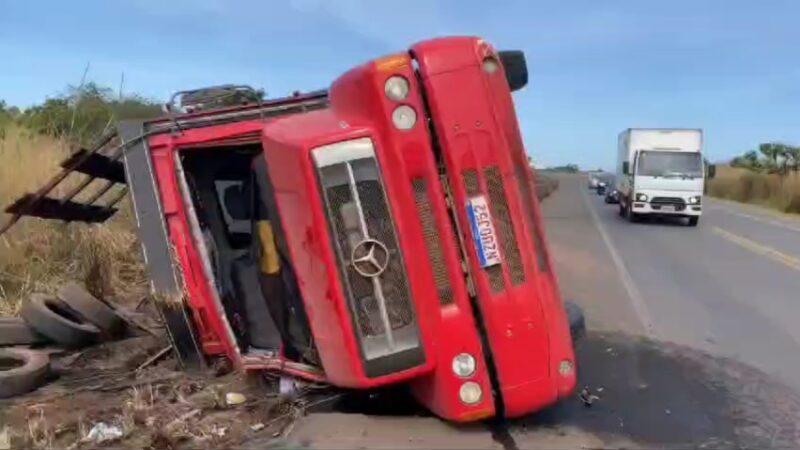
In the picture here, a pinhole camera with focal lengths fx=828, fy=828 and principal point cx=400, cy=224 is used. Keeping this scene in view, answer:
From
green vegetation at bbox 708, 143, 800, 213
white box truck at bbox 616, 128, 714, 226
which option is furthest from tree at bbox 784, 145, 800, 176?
white box truck at bbox 616, 128, 714, 226

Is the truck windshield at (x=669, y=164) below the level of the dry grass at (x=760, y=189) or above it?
above

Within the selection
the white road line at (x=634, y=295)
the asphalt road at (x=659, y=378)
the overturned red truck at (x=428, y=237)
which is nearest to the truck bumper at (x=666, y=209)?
the white road line at (x=634, y=295)

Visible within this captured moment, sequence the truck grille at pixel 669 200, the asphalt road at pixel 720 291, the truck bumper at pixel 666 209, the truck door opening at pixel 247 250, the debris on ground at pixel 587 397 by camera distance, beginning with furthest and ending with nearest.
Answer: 1. the truck grille at pixel 669 200
2. the truck bumper at pixel 666 209
3. the asphalt road at pixel 720 291
4. the debris on ground at pixel 587 397
5. the truck door opening at pixel 247 250

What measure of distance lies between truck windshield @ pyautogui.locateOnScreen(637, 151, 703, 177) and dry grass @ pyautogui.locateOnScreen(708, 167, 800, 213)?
868 inches

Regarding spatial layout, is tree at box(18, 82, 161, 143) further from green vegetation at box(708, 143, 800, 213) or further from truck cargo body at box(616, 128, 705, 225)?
green vegetation at box(708, 143, 800, 213)

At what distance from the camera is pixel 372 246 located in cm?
403

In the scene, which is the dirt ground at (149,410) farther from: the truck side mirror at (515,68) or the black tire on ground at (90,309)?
the truck side mirror at (515,68)

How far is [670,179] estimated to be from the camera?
24.9m

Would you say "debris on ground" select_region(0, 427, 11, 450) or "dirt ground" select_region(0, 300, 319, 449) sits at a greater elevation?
"debris on ground" select_region(0, 427, 11, 450)

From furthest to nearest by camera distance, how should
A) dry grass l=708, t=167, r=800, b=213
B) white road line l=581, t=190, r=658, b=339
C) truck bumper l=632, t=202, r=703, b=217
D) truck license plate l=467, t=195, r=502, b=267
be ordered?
dry grass l=708, t=167, r=800, b=213 < truck bumper l=632, t=202, r=703, b=217 < white road line l=581, t=190, r=658, b=339 < truck license plate l=467, t=195, r=502, b=267

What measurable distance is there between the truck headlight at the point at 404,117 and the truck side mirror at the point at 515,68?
75 centimetres

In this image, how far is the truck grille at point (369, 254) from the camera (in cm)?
403

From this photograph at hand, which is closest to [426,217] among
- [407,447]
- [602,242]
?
[407,447]

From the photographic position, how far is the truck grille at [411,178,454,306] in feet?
13.3
